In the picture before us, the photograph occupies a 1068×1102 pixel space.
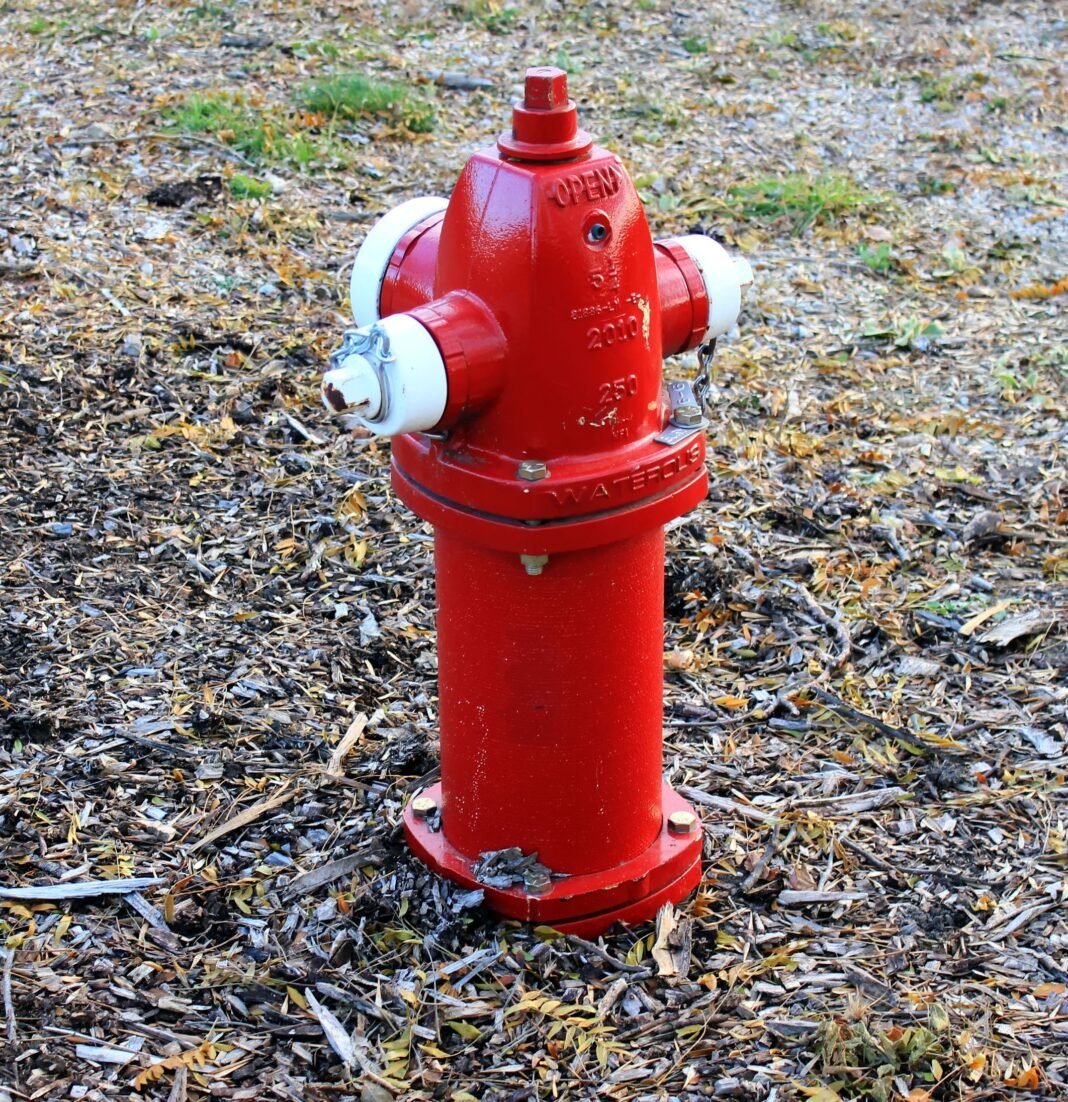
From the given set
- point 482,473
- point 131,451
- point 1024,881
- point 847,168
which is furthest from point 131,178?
point 1024,881

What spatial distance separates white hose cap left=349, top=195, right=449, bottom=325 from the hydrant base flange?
96 cm

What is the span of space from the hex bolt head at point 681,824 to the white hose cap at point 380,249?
3.55 ft

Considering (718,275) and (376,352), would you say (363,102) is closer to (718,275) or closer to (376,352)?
(718,275)

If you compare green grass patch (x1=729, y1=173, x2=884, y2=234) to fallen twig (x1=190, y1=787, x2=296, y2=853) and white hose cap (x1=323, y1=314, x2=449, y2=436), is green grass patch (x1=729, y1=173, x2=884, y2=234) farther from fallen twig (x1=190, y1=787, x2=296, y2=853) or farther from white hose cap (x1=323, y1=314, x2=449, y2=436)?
white hose cap (x1=323, y1=314, x2=449, y2=436)

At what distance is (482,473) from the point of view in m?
2.23

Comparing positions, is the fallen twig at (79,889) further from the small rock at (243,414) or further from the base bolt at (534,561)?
the small rock at (243,414)

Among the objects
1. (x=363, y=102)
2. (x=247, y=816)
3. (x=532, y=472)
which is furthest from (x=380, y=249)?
(x=363, y=102)

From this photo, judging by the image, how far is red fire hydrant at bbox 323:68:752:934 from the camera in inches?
84.0

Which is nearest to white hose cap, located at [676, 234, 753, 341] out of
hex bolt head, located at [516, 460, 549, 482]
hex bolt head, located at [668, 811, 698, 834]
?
hex bolt head, located at [516, 460, 549, 482]

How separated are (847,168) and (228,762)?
448 centimetres

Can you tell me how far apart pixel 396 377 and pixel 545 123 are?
431mm

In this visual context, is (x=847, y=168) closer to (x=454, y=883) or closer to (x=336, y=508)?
(x=336, y=508)

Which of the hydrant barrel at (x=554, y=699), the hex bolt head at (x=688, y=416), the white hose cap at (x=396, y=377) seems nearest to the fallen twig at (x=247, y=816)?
the hydrant barrel at (x=554, y=699)

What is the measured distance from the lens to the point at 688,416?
92.1 inches
